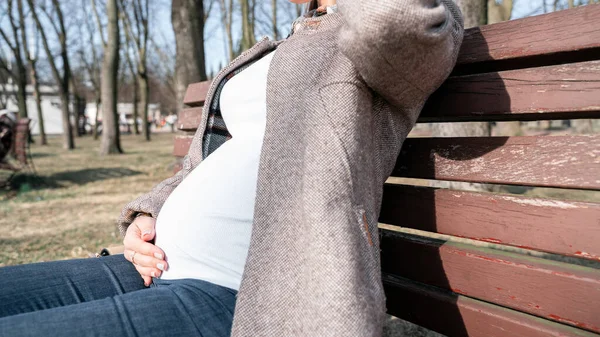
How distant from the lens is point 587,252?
1151mm

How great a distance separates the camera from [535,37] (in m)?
1.24

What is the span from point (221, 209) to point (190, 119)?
1.26 meters

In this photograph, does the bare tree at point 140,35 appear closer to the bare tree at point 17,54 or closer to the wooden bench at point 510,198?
the bare tree at point 17,54

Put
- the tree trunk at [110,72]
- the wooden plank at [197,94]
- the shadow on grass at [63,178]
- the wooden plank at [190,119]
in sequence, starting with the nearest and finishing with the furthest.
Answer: the wooden plank at [197,94]
the wooden plank at [190,119]
the shadow on grass at [63,178]
the tree trunk at [110,72]

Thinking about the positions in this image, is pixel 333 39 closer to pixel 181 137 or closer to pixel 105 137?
pixel 181 137

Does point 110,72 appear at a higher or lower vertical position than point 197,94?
higher

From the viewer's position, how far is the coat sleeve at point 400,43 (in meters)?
1.04

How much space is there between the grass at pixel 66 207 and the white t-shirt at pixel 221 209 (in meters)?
3.16

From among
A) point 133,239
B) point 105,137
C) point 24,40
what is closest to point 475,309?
point 133,239

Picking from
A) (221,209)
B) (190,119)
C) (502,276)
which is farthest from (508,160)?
(190,119)

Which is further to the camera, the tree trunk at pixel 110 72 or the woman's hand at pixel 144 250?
the tree trunk at pixel 110 72

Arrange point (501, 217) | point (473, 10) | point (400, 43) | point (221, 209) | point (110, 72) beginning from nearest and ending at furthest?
point (400, 43) < point (501, 217) < point (221, 209) < point (473, 10) < point (110, 72)

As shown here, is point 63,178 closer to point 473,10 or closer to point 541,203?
point 473,10

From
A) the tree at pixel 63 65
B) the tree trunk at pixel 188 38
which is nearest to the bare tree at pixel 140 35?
the tree at pixel 63 65
